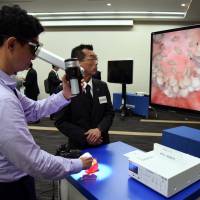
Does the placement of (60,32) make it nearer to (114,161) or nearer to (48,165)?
(114,161)

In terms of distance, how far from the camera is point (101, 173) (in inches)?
60.9

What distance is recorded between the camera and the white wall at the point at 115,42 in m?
8.94

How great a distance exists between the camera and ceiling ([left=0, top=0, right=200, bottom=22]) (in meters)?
6.76

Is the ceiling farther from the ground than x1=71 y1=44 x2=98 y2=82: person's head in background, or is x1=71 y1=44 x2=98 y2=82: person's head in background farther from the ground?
the ceiling

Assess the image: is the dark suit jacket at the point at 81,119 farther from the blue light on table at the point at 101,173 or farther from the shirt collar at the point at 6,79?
the shirt collar at the point at 6,79

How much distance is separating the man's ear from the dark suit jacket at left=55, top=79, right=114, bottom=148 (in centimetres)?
114

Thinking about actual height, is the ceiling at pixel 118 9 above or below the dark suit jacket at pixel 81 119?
above

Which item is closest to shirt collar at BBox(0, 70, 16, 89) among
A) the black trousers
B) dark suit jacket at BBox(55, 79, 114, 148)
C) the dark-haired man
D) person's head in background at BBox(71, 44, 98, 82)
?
the dark-haired man

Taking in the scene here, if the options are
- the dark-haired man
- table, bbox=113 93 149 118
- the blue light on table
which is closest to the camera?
the dark-haired man

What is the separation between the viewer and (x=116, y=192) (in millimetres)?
1331

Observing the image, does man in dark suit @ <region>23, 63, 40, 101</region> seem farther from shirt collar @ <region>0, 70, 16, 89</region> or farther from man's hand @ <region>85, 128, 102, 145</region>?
shirt collar @ <region>0, 70, 16, 89</region>

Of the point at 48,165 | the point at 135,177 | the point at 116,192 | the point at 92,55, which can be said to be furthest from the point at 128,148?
the point at 48,165

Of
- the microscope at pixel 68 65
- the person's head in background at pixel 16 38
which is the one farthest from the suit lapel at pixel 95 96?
the person's head in background at pixel 16 38

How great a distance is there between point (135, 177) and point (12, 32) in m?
1.02
